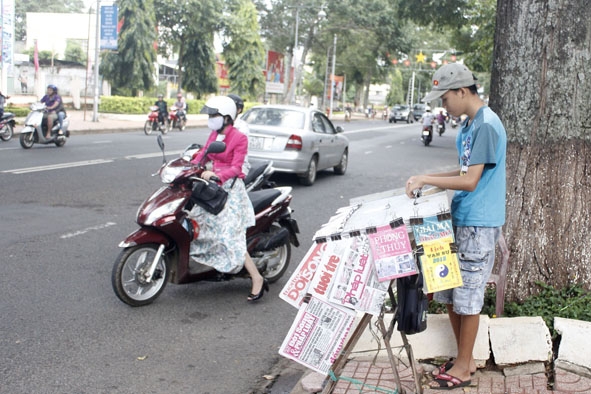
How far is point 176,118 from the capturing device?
29.1 metres

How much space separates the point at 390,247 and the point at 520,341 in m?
1.37

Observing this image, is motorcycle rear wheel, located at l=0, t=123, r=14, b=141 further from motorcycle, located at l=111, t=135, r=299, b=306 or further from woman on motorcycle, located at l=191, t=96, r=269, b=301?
woman on motorcycle, located at l=191, t=96, r=269, b=301

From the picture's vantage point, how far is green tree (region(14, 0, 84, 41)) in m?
78.1

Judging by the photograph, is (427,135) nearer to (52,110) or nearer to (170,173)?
(52,110)

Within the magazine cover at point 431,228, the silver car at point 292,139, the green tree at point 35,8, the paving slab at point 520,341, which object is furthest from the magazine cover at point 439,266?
the green tree at point 35,8

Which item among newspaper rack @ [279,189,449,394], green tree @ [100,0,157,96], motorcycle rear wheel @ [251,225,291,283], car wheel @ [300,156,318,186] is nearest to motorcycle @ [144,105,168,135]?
car wheel @ [300,156,318,186]

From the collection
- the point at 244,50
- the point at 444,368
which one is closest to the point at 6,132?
the point at 444,368

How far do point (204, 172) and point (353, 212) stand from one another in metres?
2.04

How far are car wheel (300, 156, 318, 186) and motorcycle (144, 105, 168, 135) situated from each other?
43.4 feet

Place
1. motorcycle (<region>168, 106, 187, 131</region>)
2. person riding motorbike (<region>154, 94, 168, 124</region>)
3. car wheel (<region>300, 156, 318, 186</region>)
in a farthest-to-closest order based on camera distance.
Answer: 1. motorcycle (<region>168, 106, 187, 131</region>)
2. person riding motorbike (<region>154, 94, 168, 124</region>)
3. car wheel (<region>300, 156, 318, 186</region>)

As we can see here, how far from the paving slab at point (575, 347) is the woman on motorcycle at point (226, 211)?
253cm

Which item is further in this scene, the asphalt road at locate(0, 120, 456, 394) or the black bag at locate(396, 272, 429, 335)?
the asphalt road at locate(0, 120, 456, 394)

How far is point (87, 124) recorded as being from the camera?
28891 millimetres

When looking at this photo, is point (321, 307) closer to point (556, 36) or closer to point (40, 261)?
point (556, 36)
